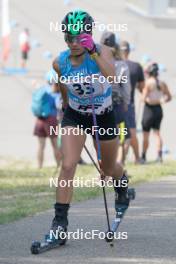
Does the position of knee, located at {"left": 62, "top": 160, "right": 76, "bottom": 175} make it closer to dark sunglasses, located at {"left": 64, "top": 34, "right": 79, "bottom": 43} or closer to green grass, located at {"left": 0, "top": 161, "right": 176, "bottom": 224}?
dark sunglasses, located at {"left": 64, "top": 34, "right": 79, "bottom": 43}

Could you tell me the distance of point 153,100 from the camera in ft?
55.2

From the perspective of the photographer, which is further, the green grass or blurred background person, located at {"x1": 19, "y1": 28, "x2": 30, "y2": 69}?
blurred background person, located at {"x1": 19, "y1": 28, "x2": 30, "y2": 69}

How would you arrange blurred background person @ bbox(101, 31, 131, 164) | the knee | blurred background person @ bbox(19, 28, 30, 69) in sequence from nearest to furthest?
the knee → blurred background person @ bbox(101, 31, 131, 164) → blurred background person @ bbox(19, 28, 30, 69)

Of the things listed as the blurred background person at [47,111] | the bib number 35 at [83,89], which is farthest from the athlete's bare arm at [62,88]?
the blurred background person at [47,111]

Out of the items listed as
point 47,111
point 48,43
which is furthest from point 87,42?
point 48,43

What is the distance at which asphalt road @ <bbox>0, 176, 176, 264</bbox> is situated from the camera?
732 cm

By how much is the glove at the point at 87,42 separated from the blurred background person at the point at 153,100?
899cm

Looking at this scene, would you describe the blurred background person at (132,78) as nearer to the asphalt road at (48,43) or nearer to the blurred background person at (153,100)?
the blurred background person at (153,100)

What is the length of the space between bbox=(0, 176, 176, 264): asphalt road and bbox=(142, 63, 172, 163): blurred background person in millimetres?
5773

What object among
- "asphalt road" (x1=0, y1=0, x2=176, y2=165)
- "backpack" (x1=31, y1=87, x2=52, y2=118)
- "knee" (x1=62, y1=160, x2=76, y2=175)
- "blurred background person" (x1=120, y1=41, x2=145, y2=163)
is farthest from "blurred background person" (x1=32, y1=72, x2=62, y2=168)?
"asphalt road" (x1=0, y1=0, x2=176, y2=165)

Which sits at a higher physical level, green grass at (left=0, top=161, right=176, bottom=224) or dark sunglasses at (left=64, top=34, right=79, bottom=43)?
dark sunglasses at (left=64, top=34, right=79, bottom=43)

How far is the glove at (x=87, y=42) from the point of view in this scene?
24.8 feet

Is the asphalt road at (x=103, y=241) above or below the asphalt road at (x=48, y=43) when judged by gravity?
above

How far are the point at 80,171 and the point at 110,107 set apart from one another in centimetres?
740
